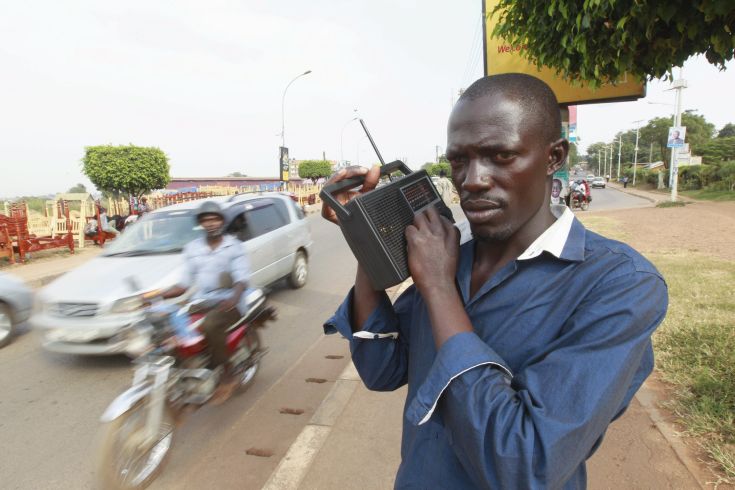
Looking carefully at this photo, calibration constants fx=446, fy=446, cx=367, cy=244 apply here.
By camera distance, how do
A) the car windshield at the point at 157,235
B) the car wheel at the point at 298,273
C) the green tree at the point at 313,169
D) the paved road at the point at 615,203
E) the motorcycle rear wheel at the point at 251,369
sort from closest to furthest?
1. the motorcycle rear wheel at the point at 251,369
2. the car windshield at the point at 157,235
3. the car wheel at the point at 298,273
4. the paved road at the point at 615,203
5. the green tree at the point at 313,169

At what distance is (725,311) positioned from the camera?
455 centimetres

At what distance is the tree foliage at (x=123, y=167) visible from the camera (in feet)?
58.5

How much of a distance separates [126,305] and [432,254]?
4.04 m

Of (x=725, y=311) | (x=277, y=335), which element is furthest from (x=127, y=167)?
(x=725, y=311)

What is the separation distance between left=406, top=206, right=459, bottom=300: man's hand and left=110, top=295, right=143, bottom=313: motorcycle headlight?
388cm

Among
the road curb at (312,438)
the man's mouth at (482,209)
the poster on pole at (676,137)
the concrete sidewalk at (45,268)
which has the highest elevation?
the poster on pole at (676,137)

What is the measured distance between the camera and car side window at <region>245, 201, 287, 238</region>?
20.3 ft

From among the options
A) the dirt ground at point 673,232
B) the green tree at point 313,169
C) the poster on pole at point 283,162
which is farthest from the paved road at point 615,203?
the green tree at point 313,169

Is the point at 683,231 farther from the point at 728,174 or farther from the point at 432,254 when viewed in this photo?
the point at 728,174

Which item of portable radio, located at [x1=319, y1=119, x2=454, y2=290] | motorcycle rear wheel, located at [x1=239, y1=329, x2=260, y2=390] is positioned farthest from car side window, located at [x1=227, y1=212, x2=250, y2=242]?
portable radio, located at [x1=319, y1=119, x2=454, y2=290]

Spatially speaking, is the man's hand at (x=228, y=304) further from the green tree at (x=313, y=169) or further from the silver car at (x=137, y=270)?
the green tree at (x=313, y=169)

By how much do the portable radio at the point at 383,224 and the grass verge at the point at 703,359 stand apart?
2348mm

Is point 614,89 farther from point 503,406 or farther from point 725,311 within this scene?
point 503,406

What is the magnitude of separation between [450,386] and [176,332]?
2704 millimetres
